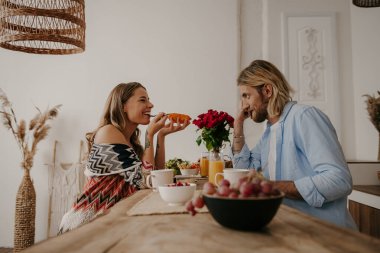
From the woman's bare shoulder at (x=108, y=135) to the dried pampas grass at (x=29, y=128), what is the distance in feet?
6.52

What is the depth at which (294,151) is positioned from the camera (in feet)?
4.97

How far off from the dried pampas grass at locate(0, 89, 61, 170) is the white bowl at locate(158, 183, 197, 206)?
2849 mm

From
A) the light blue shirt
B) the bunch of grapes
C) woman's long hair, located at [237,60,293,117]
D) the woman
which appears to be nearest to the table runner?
the bunch of grapes

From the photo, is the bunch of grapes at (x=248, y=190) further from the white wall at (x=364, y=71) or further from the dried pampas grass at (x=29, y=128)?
the dried pampas grass at (x=29, y=128)

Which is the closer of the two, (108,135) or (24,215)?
(108,135)

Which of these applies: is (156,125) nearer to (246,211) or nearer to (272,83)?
(272,83)

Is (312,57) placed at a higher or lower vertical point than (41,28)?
higher

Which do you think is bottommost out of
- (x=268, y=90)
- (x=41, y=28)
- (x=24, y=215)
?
(x=24, y=215)

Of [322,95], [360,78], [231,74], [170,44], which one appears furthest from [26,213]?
[360,78]

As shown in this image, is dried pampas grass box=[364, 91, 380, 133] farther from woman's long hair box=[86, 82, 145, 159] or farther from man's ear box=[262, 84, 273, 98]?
woman's long hair box=[86, 82, 145, 159]

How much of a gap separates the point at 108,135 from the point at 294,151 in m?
0.95

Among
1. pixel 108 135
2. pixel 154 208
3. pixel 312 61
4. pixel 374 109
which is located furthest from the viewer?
pixel 312 61

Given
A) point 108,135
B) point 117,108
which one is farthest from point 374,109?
point 108,135

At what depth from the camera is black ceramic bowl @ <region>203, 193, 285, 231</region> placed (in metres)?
0.71
